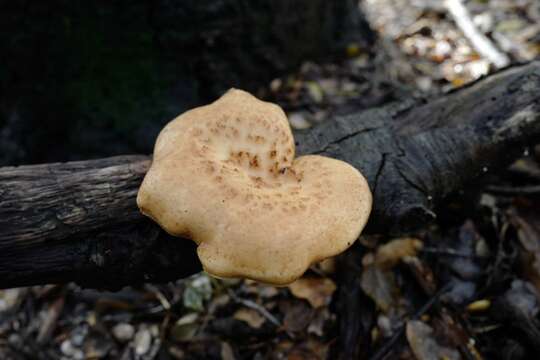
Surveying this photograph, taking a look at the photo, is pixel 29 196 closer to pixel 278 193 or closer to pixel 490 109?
pixel 278 193

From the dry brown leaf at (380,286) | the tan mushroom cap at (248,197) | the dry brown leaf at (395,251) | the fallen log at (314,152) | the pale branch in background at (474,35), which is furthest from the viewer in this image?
the pale branch in background at (474,35)

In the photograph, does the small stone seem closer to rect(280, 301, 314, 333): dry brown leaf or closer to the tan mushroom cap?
rect(280, 301, 314, 333): dry brown leaf

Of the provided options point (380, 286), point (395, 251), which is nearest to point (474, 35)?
point (395, 251)

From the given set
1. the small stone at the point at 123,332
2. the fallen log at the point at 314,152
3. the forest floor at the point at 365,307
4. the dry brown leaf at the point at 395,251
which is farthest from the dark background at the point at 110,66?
the dry brown leaf at the point at 395,251

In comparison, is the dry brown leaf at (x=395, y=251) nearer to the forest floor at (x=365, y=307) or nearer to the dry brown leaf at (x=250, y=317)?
the forest floor at (x=365, y=307)

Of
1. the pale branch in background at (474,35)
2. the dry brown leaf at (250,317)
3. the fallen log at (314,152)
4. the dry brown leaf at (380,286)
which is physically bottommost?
the dry brown leaf at (250,317)

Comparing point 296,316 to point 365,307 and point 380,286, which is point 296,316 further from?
point 380,286

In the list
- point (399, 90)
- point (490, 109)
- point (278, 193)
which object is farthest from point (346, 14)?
point (278, 193)
